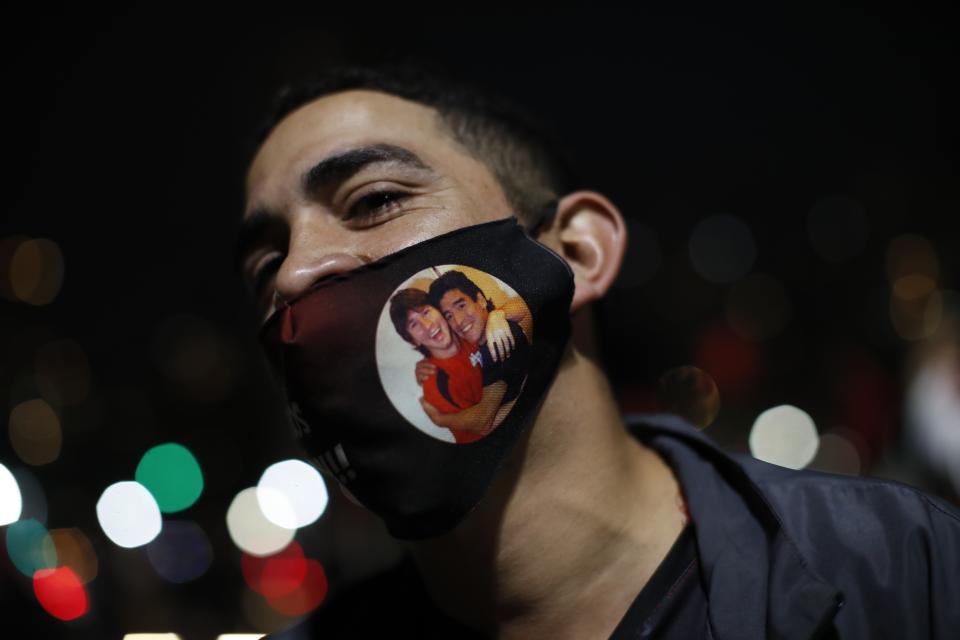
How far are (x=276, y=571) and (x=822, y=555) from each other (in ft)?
33.0

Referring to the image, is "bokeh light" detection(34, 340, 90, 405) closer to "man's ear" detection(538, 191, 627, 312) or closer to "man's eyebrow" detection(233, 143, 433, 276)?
"man's eyebrow" detection(233, 143, 433, 276)

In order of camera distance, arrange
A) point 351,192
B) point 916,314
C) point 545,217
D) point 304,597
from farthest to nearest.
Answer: point 916,314
point 304,597
point 545,217
point 351,192

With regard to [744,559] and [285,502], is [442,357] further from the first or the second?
[285,502]

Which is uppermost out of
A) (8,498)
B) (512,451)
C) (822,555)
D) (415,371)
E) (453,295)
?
(8,498)

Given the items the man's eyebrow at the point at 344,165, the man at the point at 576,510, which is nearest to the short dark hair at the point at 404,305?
the man at the point at 576,510

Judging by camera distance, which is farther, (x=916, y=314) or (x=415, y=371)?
(x=916, y=314)

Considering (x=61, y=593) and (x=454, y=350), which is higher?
(x=454, y=350)

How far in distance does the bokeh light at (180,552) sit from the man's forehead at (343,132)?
7275 millimetres

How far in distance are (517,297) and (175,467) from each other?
1225 cm

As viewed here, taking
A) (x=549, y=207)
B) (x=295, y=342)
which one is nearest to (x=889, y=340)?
(x=549, y=207)

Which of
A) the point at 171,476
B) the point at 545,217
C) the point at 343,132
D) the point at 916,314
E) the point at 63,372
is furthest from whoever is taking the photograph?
the point at 171,476

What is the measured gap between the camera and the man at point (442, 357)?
1.68 meters

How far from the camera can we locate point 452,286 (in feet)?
5.81

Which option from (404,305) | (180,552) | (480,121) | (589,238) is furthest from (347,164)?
(180,552)
